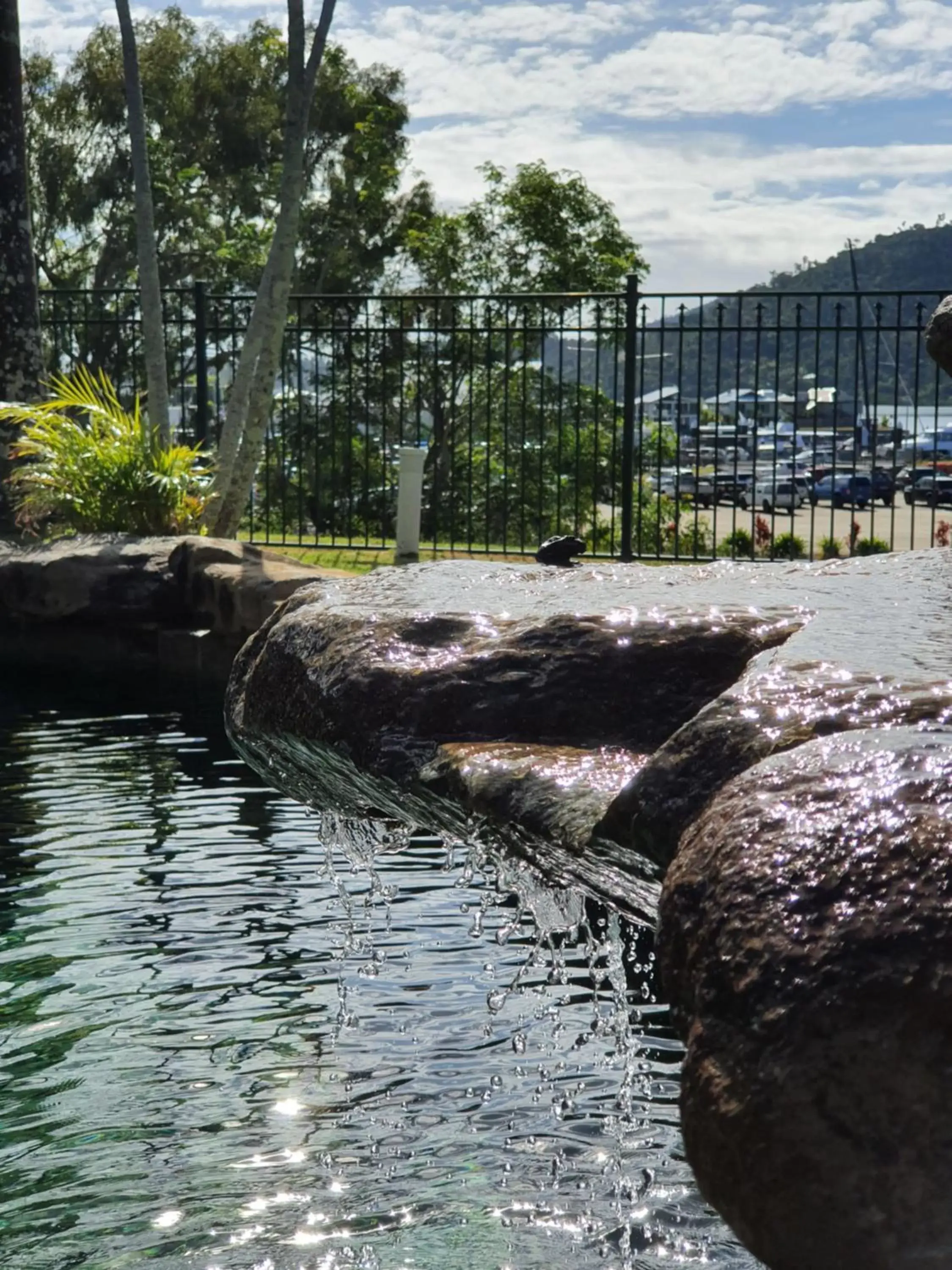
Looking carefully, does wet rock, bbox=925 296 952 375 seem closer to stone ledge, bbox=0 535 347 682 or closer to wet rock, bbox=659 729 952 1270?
wet rock, bbox=659 729 952 1270

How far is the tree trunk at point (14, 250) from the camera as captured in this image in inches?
460

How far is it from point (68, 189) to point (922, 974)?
100 feet

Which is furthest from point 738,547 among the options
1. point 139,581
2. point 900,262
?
point 900,262

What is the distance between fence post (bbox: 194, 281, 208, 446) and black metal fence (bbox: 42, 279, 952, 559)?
0.10 feet

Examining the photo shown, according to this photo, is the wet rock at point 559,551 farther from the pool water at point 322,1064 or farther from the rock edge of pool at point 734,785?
the pool water at point 322,1064

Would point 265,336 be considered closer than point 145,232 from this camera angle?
Yes

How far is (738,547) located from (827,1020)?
13.4 metres

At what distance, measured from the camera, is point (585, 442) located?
61.3ft

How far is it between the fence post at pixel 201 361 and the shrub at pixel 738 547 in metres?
4.80

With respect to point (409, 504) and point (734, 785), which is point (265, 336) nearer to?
point (409, 504)

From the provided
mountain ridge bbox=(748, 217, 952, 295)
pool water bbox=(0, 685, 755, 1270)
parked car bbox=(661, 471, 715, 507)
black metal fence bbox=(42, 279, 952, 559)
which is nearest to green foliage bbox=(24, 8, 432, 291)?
black metal fence bbox=(42, 279, 952, 559)

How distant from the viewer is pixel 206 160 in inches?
1218

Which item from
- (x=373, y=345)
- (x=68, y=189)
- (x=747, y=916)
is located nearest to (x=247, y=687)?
(x=747, y=916)

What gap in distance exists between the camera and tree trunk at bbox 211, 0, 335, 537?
38.0ft
